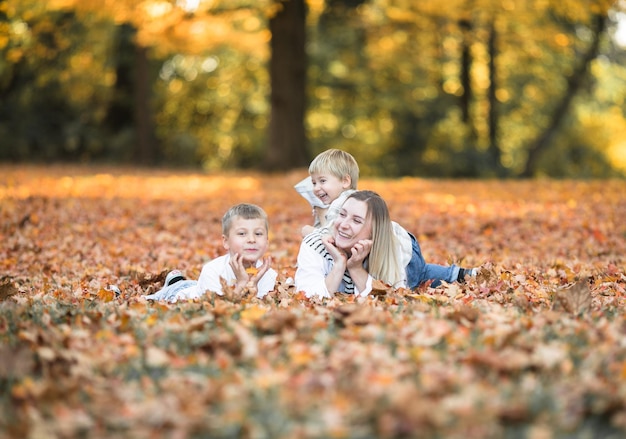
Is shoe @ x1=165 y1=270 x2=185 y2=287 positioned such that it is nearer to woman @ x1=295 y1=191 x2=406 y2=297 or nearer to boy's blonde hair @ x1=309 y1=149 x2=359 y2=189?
woman @ x1=295 y1=191 x2=406 y2=297

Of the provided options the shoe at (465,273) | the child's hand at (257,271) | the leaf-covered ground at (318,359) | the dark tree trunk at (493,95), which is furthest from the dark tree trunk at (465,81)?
→ the child's hand at (257,271)

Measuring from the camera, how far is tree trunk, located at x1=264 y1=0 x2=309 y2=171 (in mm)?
19359

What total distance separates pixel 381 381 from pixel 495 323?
1.27 m

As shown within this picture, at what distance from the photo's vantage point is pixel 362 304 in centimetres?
485

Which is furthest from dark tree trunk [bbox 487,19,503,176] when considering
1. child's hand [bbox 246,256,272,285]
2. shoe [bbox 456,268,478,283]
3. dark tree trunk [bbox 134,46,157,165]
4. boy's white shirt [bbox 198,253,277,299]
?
child's hand [bbox 246,256,272,285]

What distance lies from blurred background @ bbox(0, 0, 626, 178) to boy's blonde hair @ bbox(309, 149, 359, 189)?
1235cm

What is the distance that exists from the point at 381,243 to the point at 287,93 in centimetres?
1423

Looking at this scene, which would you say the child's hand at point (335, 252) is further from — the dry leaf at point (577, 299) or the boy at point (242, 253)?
the dry leaf at point (577, 299)

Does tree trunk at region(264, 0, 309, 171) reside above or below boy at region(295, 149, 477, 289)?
above

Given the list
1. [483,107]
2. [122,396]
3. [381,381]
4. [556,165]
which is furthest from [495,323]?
[483,107]

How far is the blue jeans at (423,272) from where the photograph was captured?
614cm

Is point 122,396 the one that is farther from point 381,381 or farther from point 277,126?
point 277,126

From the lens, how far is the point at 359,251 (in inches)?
217

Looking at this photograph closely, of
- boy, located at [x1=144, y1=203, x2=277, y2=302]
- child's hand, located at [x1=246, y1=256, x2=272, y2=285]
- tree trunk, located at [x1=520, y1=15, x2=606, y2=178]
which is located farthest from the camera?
tree trunk, located at [x1=520, y1=15, x2=606, y2=178]
